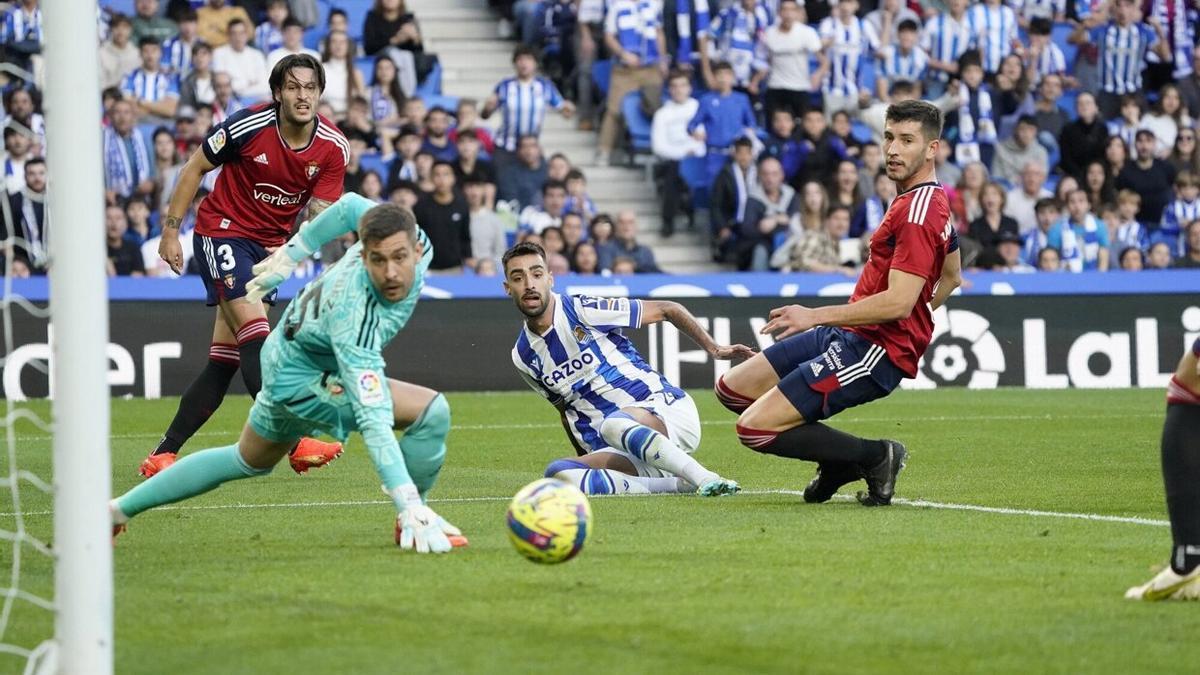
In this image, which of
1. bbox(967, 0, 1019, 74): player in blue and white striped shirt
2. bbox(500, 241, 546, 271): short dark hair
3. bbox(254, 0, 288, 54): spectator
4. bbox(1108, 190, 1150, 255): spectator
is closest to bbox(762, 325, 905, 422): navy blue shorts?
bbox(500, 241, 546, 271): short dark hair

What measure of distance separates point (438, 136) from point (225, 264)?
9.59m

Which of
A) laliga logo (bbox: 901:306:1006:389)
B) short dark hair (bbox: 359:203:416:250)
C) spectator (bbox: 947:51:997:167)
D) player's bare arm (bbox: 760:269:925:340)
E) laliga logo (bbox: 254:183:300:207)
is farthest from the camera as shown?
spectator (bbox: 947:51:997:167)

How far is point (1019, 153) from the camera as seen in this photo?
72.1 ft

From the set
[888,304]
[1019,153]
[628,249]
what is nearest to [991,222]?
[1019,153]

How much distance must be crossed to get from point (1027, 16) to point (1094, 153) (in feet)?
9.22

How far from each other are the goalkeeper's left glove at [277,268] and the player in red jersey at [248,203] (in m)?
2.85

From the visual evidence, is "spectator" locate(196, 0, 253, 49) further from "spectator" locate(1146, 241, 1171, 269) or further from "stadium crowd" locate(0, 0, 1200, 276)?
"spectator" locate(1146, 241, 1171, 269)

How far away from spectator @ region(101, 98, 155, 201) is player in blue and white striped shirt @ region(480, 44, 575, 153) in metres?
3.99

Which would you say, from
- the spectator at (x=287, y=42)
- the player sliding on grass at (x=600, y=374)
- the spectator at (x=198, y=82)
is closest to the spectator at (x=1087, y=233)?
the spectator at (x=287, y=42)

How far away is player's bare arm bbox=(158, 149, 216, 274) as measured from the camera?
33.1 ft

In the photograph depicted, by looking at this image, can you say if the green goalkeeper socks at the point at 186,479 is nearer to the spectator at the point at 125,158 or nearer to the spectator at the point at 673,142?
the spectator at the point at 125,158

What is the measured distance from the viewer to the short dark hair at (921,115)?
26.7 ft

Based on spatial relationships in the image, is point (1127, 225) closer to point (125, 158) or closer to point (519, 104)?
point (519, 104)

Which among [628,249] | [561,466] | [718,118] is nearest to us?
[561,466]
